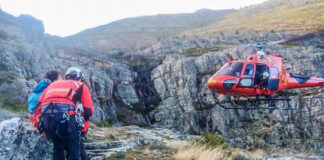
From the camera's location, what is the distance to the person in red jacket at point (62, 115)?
Answer: 3.84m

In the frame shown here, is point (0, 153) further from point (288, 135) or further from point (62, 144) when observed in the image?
point (288, 135)

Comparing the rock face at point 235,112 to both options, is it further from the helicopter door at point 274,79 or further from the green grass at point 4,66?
the green grass at point 4,66

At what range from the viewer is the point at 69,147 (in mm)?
3973

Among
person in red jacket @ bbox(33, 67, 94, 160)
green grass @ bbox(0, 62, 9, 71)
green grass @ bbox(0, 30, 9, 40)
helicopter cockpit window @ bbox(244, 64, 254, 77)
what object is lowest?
helicopter cockpit window @ bbox(244, 64, 254, 77)

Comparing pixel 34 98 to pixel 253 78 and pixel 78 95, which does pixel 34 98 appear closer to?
pixel 78 95

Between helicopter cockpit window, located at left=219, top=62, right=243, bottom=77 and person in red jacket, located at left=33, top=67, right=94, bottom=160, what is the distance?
7818 mm

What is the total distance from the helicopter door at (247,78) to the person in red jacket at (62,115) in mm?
8154

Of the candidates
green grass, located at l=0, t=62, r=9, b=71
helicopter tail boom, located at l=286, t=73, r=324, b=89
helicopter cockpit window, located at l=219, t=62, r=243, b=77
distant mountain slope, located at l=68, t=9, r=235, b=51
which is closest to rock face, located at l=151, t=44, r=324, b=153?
helicopter tail boom, located at l=286, t=73, r=324, b=89

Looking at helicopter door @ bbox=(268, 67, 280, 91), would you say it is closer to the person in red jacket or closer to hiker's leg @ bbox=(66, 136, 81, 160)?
the person in red jacket

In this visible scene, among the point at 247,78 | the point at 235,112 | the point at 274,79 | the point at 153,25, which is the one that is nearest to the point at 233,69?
the point at 247,78

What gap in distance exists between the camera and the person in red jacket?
3.84 meters

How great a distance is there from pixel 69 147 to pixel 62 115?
610mm

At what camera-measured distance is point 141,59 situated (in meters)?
48.8

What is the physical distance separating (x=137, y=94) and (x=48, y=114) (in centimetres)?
3431
